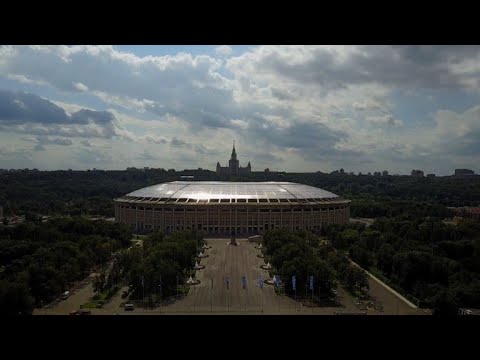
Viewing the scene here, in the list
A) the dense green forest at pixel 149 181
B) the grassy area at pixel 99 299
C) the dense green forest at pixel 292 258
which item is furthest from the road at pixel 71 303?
the dense green forest at pixel 149 181

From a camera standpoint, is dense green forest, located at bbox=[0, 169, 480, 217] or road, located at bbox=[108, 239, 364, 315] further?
dense green forest, located at bbox=[0, 169, 480, 217]

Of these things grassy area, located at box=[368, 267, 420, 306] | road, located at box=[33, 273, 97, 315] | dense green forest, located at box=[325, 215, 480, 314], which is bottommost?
grassy area, located at box=[368, 267, 420, 306]

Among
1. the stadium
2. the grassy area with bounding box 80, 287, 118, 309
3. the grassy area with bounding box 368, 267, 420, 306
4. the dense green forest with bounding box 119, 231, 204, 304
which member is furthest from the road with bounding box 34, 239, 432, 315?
the stadium

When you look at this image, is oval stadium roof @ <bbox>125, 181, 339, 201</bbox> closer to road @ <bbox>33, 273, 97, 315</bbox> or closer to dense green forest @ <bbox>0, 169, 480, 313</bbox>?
dense green forest @ <bbox>0, 169, 480, 313</bbox>

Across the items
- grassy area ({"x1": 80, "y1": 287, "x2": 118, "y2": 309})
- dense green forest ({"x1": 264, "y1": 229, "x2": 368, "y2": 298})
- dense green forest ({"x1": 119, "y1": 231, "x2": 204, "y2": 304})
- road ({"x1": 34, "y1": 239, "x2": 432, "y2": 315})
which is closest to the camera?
road ({"x1": 34, "y1": 239, "x2": 432, "y2": 315})

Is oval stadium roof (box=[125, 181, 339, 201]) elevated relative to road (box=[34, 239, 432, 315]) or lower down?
elevated
